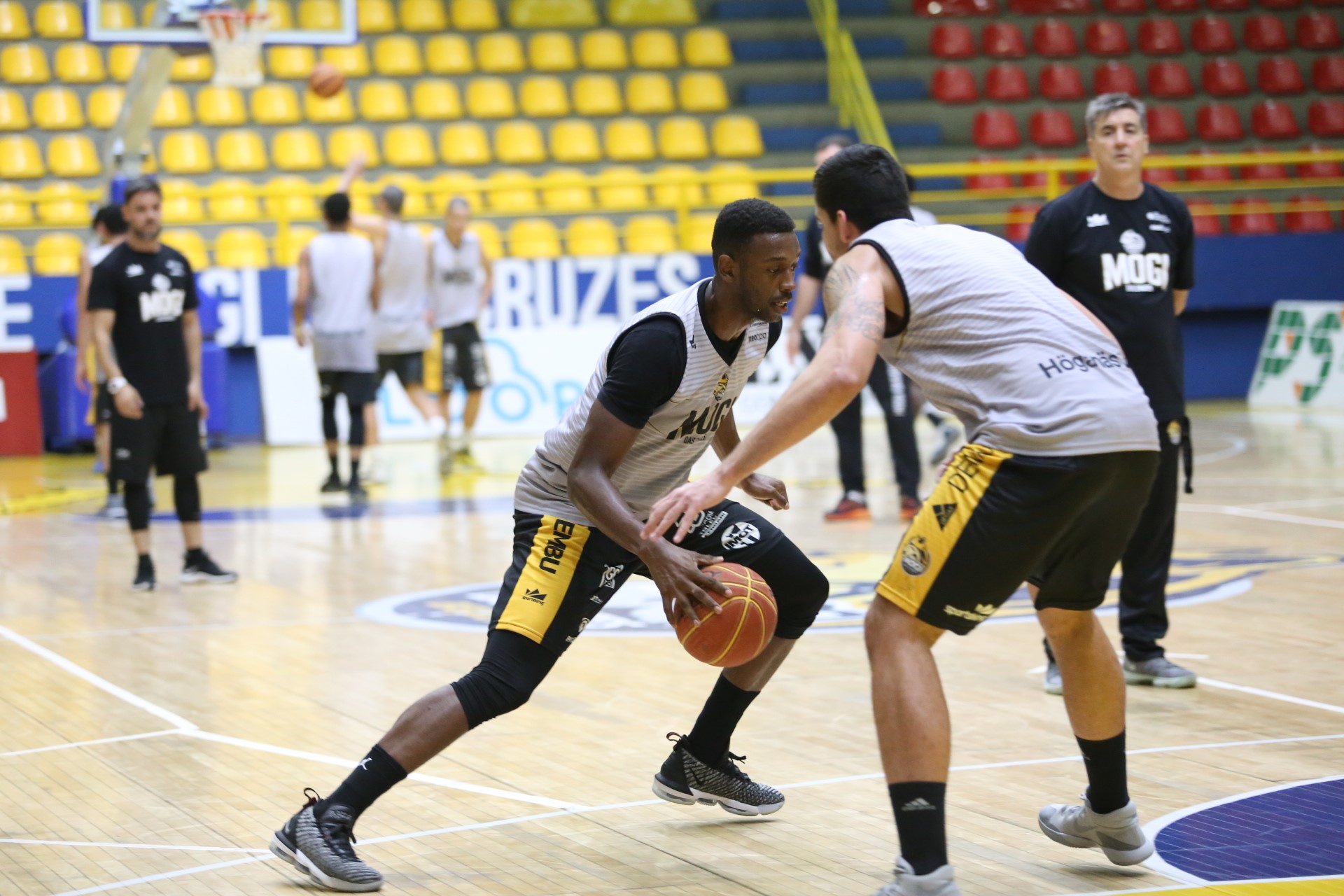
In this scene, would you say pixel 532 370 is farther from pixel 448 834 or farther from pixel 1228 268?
pixel 448 834

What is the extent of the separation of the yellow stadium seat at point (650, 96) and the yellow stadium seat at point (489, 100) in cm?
151

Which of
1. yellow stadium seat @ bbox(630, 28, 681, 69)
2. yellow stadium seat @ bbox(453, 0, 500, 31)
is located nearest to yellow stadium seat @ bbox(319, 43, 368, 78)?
yellow stadium seat @ bbox(453, 0, 500, 31)

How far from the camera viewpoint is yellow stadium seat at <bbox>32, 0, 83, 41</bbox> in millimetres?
19875

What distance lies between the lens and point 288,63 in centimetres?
2036

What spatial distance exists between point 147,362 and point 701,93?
13.7 metres

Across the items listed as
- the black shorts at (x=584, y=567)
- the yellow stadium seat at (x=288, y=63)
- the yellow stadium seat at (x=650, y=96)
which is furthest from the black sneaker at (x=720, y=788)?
the yellow stadium seat at (x=288, y=63)

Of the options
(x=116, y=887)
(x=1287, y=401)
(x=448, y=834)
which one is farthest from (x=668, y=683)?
(x=1287, y=401)

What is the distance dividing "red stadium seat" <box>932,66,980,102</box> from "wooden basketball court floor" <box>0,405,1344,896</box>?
494 inches

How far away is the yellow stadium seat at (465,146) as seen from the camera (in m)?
19.9

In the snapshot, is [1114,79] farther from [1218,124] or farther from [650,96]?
[650,96]

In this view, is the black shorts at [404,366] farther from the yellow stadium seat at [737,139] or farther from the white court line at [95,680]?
the yellow stadium seat at [737,139]

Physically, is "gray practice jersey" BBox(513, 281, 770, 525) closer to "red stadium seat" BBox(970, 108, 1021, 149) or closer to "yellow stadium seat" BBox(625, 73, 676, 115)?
"yellow stadium seat" BBox(625, 73, 676, 115)

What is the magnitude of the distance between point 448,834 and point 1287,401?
15.9 m

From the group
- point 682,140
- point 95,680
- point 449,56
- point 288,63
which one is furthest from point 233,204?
point 95,680
